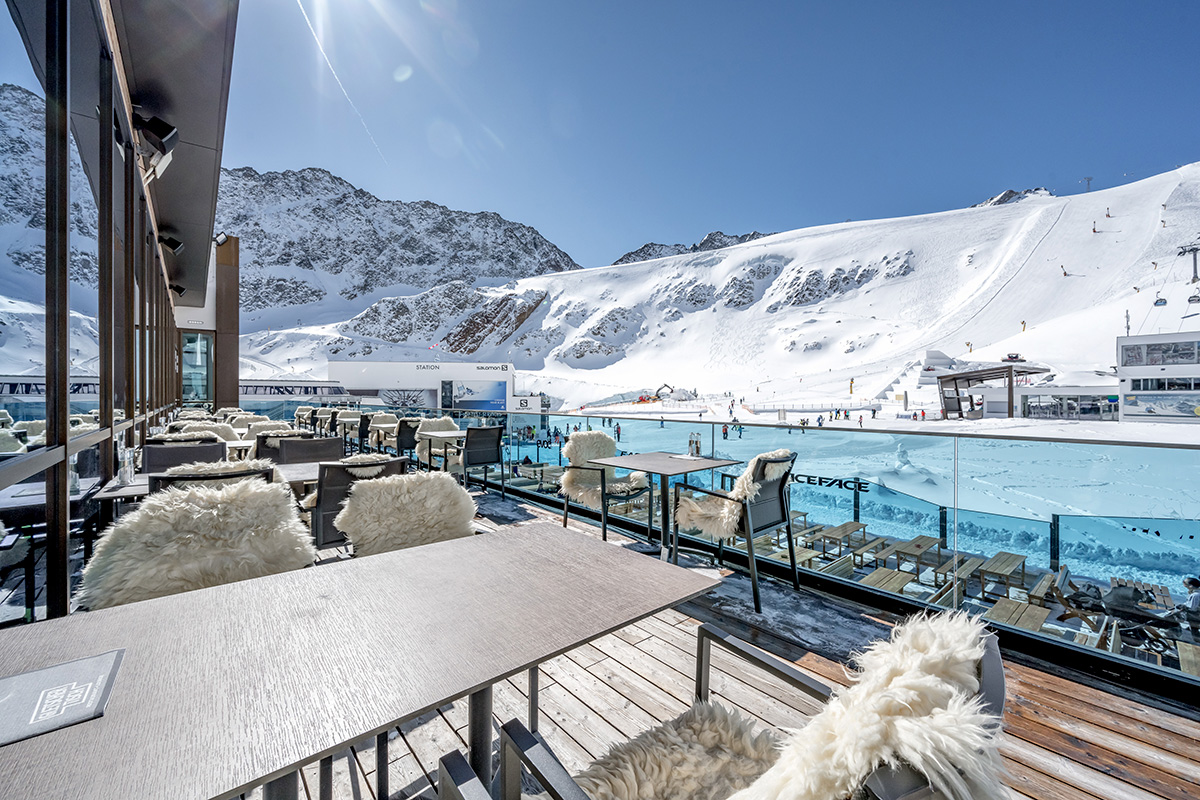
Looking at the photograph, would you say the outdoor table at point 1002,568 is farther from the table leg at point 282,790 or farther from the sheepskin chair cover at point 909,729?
the table leg at point 282,790

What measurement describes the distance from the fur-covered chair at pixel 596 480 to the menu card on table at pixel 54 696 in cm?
256

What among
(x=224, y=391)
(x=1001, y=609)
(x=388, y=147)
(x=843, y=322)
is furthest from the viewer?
(x=843, y=322)

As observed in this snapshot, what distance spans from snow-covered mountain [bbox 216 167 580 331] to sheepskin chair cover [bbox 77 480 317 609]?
70053 mm

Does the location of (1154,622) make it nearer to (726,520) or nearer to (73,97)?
(726,520)

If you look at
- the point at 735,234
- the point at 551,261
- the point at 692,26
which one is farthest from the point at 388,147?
the point at 735,234

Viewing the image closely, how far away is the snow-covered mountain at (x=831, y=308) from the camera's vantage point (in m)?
38.1

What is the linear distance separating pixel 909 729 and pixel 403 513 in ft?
5.38

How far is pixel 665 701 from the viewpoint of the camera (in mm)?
1703

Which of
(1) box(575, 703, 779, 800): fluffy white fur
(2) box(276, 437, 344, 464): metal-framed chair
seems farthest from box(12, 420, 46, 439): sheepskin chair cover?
(2) box(276, 437, 344, 464): metal-framed chair

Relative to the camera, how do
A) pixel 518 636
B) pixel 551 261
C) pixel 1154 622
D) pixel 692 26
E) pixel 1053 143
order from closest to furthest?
pixel 518 636 < pixel 1154 622 < pixel 692 26 < pixel 1053 143 < pixel 551 261

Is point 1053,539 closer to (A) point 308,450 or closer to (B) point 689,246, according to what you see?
(A) point 308,450

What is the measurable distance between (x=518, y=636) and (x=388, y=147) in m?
39.7

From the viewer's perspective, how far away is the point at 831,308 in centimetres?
5559

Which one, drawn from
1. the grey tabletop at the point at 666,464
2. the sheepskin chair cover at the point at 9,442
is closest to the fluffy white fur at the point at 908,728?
the sheepskin chair cover at the point at 9,442
